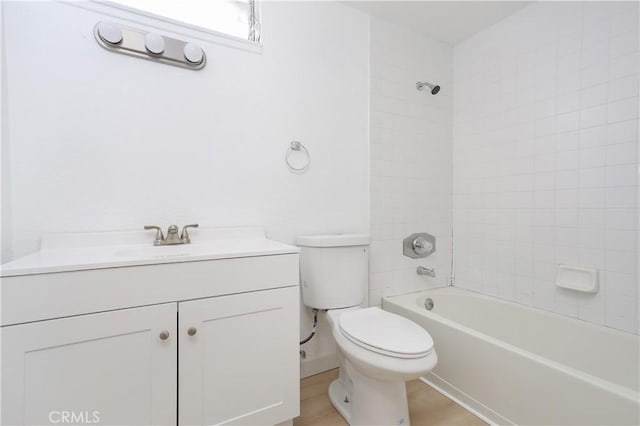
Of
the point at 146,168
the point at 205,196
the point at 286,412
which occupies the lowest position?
the point at 286,412

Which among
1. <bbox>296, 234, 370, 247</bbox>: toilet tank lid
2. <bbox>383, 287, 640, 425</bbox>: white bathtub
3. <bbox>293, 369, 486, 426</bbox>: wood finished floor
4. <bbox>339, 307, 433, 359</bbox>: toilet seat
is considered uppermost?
<bbox>296, 234, 370, 247</bbox>: toilet tank lid

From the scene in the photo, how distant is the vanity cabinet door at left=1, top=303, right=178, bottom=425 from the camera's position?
0.77 meters

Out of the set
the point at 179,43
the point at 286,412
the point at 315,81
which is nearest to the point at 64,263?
the point at 286,412

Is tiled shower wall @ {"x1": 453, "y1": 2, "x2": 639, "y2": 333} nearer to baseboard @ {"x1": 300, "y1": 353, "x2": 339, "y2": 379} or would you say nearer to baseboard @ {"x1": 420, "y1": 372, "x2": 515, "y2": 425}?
baseboard @ {"x1": 420, "y1": 372, "x2": 515, "y2": 425}

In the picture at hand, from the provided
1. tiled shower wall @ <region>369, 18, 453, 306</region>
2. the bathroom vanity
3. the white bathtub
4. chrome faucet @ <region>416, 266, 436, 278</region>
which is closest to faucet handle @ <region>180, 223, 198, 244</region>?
the bathroom vanity

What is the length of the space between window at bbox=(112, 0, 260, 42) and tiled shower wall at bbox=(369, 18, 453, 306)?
76cm

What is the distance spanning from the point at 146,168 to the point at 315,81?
1.02 m

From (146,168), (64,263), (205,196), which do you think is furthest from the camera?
(205,196)

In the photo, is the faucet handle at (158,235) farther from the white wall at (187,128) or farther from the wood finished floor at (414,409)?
the wood finished floor at (414,409)

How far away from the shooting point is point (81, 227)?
1168mm

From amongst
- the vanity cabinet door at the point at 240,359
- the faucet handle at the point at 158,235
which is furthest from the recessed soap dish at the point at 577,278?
the faucet handle at the point at 158,235

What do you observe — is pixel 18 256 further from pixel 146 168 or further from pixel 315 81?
pixel 315 81

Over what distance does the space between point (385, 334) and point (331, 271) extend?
0.41 m

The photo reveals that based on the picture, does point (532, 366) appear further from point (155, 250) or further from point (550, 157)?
point (155, 250)
